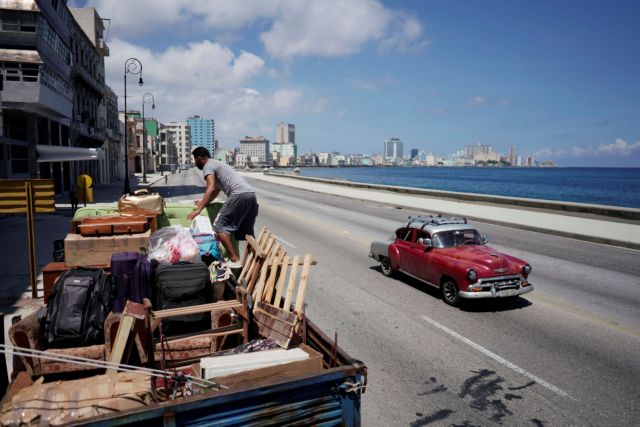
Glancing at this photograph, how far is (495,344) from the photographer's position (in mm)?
7547

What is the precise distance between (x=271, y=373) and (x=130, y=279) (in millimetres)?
2510

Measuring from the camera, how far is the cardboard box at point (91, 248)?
258 inches

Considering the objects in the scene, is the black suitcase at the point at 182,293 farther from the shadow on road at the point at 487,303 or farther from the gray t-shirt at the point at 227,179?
the shadow on road at the point at 487,303

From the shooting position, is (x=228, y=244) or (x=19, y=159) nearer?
(x=228, y=244)

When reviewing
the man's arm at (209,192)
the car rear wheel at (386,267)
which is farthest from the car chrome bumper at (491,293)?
the man's arm at (209,192)

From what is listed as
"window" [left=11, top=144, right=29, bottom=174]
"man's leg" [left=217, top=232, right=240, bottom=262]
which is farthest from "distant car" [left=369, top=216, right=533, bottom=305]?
"window" [left=11, top=144, right=29, bottom=174]

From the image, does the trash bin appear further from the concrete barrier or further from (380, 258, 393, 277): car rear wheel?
the concrete barrier

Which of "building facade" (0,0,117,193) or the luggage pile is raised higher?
"building facade" (0,0,117,193)

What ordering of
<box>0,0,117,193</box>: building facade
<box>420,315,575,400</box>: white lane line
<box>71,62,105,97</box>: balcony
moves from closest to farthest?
<box>420,315,575,400</box>: white lane line → <box>0,0,117,193</box>: building facade → <box>71,62,105,97</box>: balcony

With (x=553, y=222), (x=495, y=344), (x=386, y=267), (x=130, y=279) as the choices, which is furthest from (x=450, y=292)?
(x=553, y=222)

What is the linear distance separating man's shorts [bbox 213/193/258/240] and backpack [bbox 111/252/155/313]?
2.33m

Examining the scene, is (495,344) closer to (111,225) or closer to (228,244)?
(228,244)

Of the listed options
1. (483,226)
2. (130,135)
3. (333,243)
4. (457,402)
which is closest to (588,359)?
(457,402)

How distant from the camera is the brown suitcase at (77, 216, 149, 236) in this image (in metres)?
6.77
